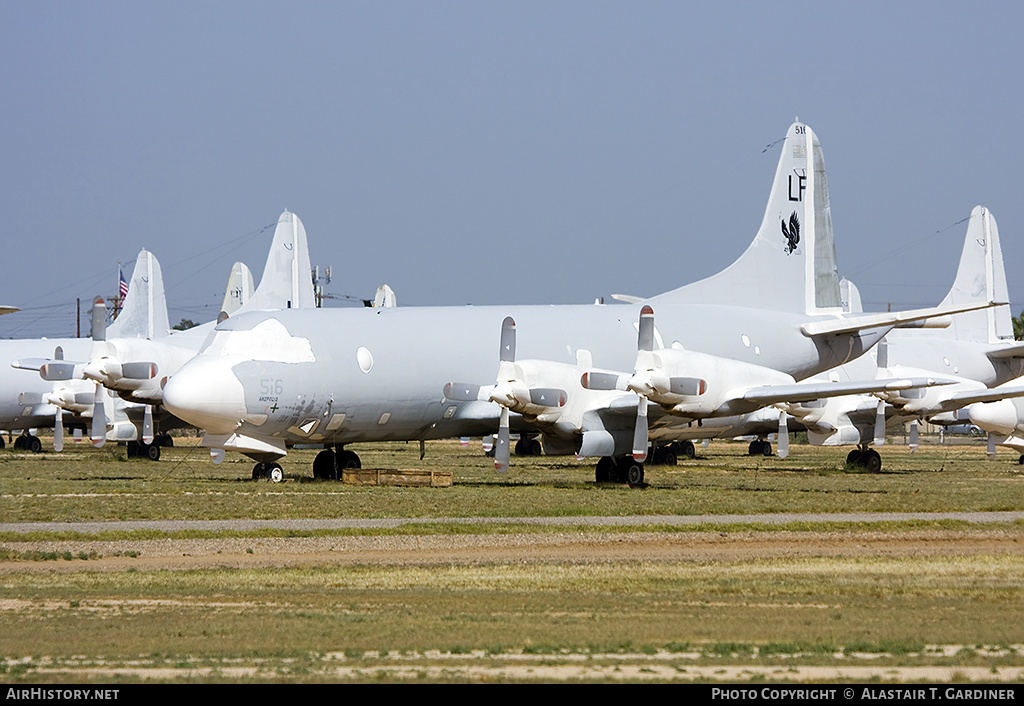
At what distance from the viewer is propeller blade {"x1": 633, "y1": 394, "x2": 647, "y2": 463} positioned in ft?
97.1

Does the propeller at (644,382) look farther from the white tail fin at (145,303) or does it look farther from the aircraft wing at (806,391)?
the white tail fin at (145,303)

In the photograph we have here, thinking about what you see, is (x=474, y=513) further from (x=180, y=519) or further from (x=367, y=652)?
(x=367, y=652)

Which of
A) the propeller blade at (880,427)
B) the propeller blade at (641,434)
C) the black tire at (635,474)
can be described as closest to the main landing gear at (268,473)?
the black tire at (635,474)

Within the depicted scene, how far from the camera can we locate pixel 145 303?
53.2 m

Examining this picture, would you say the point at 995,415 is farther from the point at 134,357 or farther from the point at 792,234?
the point at 134,357

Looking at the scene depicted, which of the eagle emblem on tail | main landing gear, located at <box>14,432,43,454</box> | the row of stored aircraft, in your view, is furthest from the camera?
main landing gear, located at <box>14,432,43,454</box>

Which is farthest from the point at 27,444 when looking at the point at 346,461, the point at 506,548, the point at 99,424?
the point at 506,548

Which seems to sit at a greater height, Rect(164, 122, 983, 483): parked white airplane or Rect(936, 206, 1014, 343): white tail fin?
Rect(936, 206, 1014, 343): white tail fin

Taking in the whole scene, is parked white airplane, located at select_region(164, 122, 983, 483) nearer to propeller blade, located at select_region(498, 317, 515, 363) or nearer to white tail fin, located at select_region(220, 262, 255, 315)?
propeller blade, located at select_region(498, 317, 515, 363)

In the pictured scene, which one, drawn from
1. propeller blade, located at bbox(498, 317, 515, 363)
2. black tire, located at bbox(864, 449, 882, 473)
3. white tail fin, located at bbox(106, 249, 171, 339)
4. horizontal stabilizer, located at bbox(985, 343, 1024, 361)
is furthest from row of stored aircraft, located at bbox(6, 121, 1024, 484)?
white tail fin, located at bbox(106, 249, 171, 339)

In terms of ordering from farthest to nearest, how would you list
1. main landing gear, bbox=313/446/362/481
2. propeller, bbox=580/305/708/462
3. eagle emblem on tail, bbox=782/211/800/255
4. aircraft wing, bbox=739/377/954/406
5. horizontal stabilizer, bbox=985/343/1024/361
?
horizontal stabilizer, bbox=985/343/1024/361 < eagle emblem on tail, bbox=782/211/800/255 < main landing gear, bbox=313/446/362/481 < aircraft wing, bbox=739/377/954/406 < propeller, bbox=580/305/708/462

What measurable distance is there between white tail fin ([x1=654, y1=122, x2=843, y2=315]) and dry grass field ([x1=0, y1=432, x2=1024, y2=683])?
31.7ft

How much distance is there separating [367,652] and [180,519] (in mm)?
13595

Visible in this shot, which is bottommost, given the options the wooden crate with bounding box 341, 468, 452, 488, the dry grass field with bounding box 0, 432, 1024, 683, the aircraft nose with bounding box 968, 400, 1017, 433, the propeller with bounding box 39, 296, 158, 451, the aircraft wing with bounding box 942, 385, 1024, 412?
the dry grass field with bounding box 0, 432, 1024, 683
